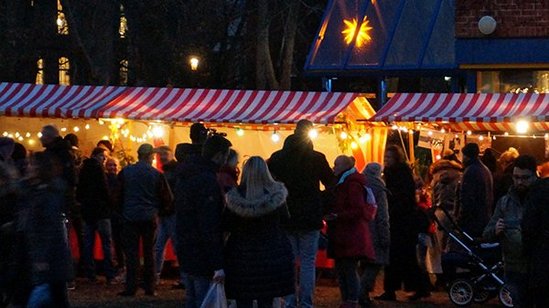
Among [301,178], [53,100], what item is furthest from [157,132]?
[301,178]

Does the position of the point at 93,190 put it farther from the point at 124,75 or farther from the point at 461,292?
the point at 124,75

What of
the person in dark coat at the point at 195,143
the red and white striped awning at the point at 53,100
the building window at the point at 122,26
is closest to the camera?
the person in dark coat at the point at 195,143

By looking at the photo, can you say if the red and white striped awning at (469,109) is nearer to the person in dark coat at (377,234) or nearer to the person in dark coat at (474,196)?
the person in dark coat at (474,196)

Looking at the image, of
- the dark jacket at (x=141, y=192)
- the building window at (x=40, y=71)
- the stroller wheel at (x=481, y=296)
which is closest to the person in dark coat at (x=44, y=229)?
the dark jacket at (x=141, y=192)

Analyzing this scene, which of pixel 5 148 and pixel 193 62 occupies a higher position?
pixel 193 62

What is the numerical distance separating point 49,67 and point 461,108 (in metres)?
24.8

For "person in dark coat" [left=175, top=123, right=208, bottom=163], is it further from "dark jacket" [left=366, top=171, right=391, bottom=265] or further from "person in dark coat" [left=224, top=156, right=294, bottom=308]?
"dark jacket" [left=366, top=171, right=391, bottom=265]

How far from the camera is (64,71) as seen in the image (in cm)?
4294

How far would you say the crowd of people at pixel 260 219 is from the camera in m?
10.0

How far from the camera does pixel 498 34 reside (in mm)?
22250

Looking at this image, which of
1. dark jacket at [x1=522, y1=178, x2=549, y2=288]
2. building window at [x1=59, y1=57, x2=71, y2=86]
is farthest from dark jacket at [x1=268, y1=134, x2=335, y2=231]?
building window at [x1=59, y1=57, x2=71, y2=86]

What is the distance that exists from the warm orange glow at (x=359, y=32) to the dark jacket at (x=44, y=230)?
51.3 feet

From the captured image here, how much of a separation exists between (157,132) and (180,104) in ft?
2.84

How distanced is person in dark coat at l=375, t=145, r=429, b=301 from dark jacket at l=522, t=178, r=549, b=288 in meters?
4.91
